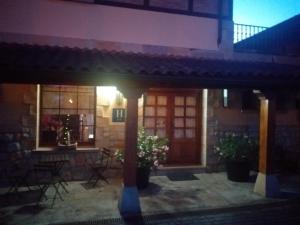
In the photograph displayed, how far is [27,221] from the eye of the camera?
5863 millimetres

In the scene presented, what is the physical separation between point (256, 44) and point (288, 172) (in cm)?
459

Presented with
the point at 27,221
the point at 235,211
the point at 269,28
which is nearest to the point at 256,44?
the point at 269,28

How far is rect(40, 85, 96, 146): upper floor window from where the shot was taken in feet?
28.8

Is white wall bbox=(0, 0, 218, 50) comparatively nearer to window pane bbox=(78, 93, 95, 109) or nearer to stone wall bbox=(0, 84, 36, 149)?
stone wall bbox=(0, 84, 36, 149)

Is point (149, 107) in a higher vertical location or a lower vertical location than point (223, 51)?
lower

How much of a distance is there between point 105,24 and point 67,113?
2762 millimetres

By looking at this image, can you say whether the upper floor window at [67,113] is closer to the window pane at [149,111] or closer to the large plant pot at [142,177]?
the window pane at [149,111]

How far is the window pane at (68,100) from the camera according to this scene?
29.1 feet

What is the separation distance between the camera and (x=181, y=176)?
9.40 meters

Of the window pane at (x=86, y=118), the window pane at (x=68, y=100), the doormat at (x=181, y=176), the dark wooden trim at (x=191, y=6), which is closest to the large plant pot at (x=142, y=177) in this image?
the doormat at (x=181, y=176)

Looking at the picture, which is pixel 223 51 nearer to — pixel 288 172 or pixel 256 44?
pixel 256 44

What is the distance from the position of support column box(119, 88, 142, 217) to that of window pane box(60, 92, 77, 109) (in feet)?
9.92

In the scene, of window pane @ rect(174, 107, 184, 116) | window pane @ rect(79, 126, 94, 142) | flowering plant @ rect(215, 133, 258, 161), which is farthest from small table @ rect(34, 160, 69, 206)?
flowering plant @ rect(215, 133, 258, 161)

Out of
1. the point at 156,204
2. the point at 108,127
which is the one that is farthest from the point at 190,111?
the point at 156,204
